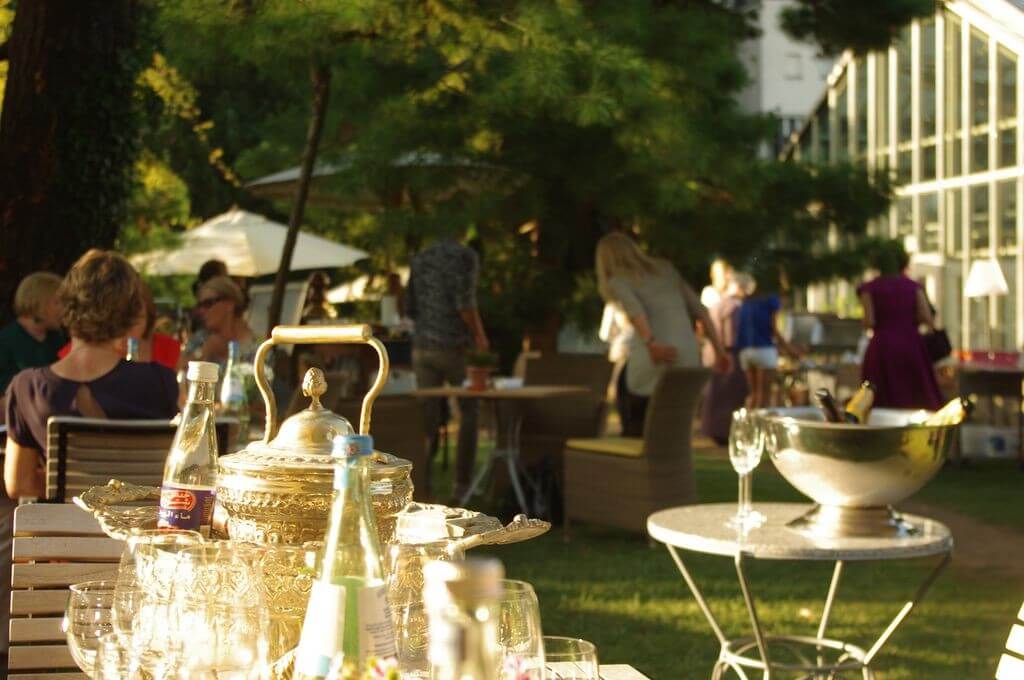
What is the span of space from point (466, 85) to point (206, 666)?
25.9 feet

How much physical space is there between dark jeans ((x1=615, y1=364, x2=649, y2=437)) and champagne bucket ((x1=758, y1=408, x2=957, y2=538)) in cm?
446

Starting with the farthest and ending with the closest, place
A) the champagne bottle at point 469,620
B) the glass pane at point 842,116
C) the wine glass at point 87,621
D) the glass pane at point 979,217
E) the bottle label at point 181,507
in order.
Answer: the glass pane at point 842,116 → the glass pane at point 979,217 → the bottle label at point 181,507 → the wine glass at point 87,621 → the champagne bottle at point 469,620

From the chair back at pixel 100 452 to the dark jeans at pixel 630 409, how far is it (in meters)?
4.38

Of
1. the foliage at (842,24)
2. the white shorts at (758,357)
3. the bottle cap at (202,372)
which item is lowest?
the bottle cap at (202,372)

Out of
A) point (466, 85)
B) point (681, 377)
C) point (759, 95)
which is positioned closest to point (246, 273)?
point (466, 85)

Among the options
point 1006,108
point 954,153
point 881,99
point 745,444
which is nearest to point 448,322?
point 745,444

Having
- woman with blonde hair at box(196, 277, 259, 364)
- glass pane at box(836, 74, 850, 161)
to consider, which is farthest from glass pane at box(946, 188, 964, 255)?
woman with blonde hair at box(196, 277, 259, 364)

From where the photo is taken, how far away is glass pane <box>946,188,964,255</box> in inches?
814

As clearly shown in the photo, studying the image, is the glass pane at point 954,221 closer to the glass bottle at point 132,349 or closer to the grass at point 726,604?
the grass at point 726,604

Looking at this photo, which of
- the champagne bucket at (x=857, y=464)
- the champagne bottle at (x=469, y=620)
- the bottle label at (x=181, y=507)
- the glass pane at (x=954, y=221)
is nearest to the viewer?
the champagne bottle at (x=469, y=620)

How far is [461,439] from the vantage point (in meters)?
8.45

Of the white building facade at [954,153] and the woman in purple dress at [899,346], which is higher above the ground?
the white building facade at [954,153]

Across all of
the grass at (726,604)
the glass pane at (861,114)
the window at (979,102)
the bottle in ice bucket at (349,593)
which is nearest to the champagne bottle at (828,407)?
the grass at (726,604)

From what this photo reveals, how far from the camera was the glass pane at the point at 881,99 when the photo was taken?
23.2 metres
